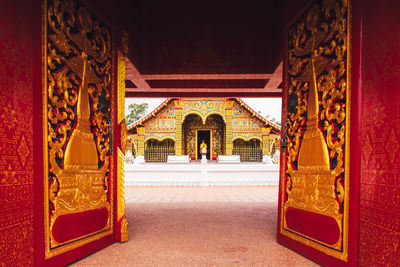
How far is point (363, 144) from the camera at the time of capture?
1596 mm

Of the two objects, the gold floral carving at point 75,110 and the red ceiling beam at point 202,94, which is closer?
the gold floral carving at point 75,110

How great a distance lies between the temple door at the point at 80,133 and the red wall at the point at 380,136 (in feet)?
7.99

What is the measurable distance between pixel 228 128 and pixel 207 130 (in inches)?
79.8

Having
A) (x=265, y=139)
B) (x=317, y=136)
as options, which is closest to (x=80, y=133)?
(x=317, y=136)

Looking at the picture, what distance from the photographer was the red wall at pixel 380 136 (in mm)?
1363

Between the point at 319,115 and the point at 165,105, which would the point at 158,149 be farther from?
the point at 319,115

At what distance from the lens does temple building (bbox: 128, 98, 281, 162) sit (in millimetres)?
15250

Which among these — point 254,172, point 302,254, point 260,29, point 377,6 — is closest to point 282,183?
point 302,254

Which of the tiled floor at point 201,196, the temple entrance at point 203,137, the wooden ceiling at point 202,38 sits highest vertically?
the wooden ceiling at point 202,38

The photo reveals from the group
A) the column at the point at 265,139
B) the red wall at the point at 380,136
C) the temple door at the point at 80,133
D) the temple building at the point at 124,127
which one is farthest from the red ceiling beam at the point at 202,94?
the column at the point at 265,139

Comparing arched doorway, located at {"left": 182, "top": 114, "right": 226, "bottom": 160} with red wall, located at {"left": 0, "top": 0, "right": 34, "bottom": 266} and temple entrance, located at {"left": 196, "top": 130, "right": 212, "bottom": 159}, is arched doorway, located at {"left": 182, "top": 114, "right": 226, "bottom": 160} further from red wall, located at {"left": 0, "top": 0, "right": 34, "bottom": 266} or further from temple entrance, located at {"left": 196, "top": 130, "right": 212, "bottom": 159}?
red wall, located at {"left": 0, "top": 0, "right": 34, "bottom": 266}

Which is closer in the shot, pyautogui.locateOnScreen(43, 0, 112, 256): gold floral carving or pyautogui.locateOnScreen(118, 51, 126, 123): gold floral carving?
pyautogui.locateOnScreen(43, 0, 112, 256): gold floral carving

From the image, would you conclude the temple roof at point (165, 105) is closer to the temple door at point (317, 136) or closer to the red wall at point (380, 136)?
the temple door at point (317, 136)

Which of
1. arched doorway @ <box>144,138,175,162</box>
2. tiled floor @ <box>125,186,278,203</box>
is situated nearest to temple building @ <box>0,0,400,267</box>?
tiled floor @ <box>125,186,278,203</box>
